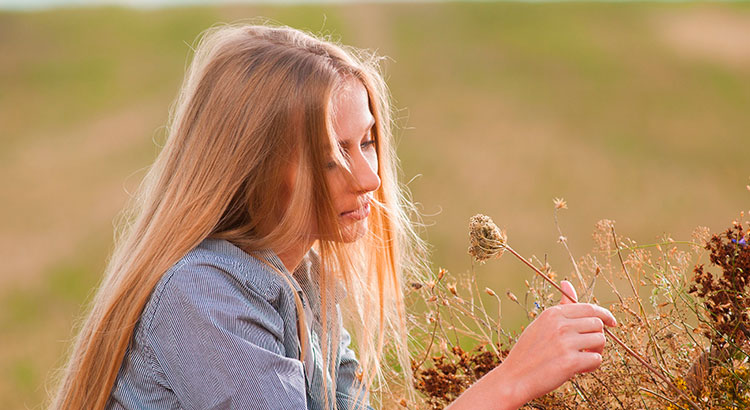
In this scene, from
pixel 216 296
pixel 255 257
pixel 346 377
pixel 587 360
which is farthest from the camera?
pixel 346 377

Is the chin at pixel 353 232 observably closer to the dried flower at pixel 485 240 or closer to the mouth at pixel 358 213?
the mouth at pixel 358 213

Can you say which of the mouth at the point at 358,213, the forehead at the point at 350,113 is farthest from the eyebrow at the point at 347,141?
the mouth at the point at 358,213

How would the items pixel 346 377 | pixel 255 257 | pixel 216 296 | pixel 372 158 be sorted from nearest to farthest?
1. pixel 216 296
2. pixel 255 257
3. pixel 372 158
4. pixel 346 377

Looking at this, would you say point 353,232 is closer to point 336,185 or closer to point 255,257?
point 336,185

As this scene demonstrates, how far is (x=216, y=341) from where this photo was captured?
5.03ft

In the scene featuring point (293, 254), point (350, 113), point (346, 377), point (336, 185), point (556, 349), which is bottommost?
point (346, 377)

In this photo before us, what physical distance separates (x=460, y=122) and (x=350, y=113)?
42.6 ft

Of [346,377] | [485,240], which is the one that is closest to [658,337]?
[485,240]

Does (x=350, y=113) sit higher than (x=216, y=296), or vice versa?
(x=350, y=113)

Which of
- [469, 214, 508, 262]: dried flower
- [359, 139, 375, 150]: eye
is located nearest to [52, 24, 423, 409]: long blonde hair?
[359, 139, 375, 150]: eye

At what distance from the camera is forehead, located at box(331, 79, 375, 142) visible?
1.79 m

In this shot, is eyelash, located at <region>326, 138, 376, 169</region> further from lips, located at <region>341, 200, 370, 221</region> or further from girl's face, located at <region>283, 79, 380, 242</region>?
lips, located at <region>341, 200, 370, 221</region>

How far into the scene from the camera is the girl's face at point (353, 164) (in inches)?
69.5

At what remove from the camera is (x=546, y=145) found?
13.6 m
